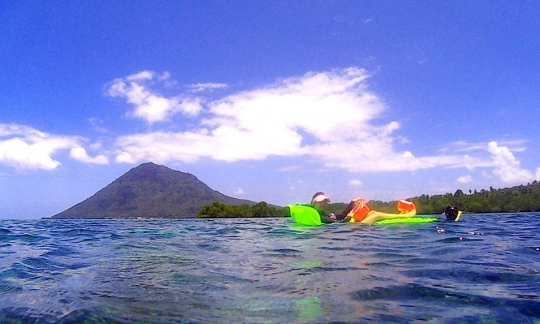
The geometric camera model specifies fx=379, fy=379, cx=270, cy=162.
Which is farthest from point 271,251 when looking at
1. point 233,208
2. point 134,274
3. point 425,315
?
point 233,208

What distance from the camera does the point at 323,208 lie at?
57.9ft

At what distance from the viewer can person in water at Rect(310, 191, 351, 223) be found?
17.4 metres

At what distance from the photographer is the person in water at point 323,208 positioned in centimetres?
1744

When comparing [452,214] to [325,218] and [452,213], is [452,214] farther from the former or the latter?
[325,218]

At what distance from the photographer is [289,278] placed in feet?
19.8

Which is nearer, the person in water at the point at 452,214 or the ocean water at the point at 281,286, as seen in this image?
the ocean water at the point at 281,286

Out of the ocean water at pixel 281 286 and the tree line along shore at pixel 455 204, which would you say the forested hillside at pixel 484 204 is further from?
the ocean water at pixel 281 286

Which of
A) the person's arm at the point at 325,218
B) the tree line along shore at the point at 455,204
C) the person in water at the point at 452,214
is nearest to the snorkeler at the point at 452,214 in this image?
the person in water at the point at 452,214

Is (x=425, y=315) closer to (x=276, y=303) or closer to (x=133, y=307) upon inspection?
(x=276, y=303)

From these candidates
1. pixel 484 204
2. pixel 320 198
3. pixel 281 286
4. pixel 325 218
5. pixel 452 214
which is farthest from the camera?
pixel 484 204

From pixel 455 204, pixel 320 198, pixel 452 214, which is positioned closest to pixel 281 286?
pixel 320 198

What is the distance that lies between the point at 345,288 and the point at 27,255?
8076mm

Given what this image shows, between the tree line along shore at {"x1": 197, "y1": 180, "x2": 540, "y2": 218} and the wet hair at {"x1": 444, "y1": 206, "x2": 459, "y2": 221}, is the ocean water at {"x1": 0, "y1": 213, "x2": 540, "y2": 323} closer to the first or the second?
the wet hair at {"x1": 444, "y1": 206, "x2": 459, "y2": 221}

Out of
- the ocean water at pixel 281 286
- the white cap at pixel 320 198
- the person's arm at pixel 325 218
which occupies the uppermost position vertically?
the white cap at pixel 320 198
